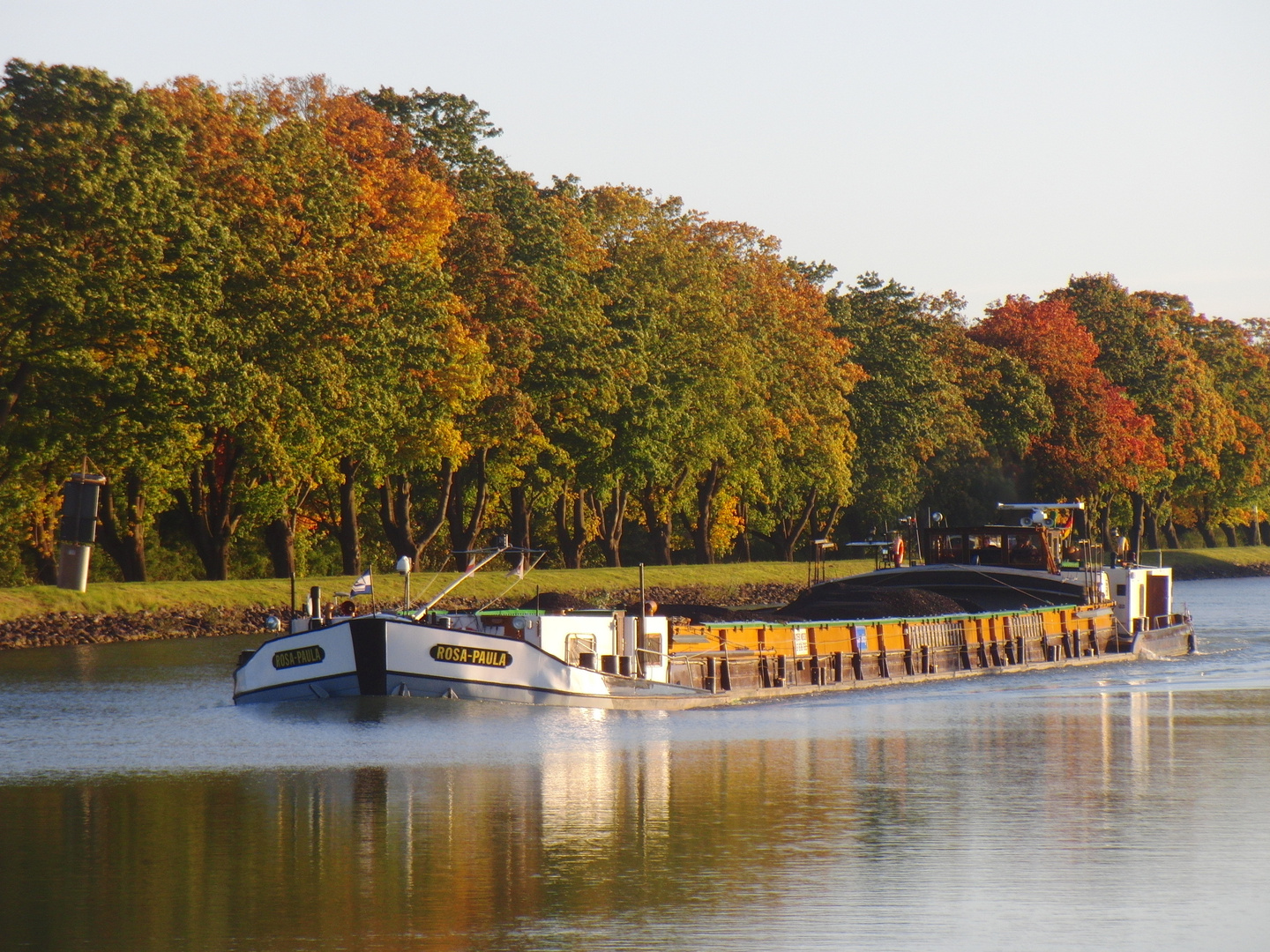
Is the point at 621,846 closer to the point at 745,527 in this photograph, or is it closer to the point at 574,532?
the point at 574,532

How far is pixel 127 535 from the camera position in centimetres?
7038

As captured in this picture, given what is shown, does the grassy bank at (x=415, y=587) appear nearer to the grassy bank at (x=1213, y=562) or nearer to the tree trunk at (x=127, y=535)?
the tree trunk at (x=127, y=535)

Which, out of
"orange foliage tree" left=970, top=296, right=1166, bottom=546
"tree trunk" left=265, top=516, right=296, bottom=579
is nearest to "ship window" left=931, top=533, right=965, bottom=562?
"tree trunk" left=265, top=516, right=296, bottom=579

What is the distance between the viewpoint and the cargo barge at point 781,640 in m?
40.1

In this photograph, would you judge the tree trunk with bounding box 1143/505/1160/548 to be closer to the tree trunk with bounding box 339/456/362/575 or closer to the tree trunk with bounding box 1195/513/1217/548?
the tree trunk with bounding box 1195/513/1217/548

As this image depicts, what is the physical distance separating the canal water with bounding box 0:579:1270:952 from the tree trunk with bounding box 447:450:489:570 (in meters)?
40.6

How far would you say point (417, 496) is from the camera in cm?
8894

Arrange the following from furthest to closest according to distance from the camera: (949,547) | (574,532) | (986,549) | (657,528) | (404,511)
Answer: (657,528)
(574,532)
(404,511)
(986,549)
(949,547)

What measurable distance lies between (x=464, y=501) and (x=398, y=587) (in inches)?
365

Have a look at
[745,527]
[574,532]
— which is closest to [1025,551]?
[574,532]

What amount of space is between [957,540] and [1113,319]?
230 feet

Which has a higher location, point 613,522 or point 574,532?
point 613,522

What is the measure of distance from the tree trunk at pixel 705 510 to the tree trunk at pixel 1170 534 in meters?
60.4

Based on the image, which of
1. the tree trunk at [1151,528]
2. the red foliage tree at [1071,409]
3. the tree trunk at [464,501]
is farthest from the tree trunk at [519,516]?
the tree trunk at [1151,528]
